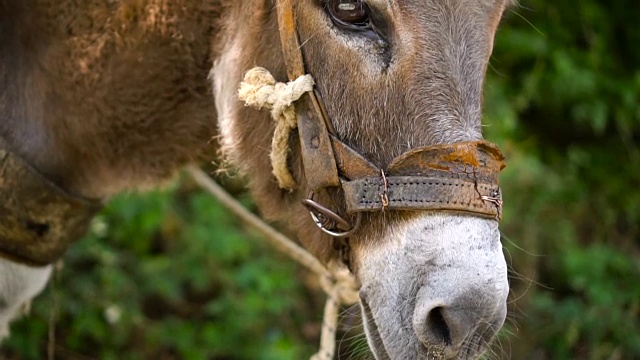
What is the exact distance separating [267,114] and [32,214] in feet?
2.29

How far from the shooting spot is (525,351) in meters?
4.77

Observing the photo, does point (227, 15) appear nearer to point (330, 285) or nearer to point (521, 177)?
point (330, 285)

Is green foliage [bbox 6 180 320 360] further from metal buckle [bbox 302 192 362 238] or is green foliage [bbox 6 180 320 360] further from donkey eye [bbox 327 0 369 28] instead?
donkey eye [bbox 327 0 369 28]

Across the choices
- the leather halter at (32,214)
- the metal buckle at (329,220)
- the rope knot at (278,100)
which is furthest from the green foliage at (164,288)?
the metal buckle at (329,220)

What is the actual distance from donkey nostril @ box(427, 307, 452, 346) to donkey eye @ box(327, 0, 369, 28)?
2.13ft

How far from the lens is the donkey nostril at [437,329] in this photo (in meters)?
1.68

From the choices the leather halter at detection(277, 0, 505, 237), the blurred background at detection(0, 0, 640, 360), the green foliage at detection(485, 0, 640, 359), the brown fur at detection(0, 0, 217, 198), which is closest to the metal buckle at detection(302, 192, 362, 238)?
the leather halter at detection(277, 0, 505, 237)

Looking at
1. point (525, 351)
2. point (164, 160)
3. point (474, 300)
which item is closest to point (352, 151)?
point (474, 300)

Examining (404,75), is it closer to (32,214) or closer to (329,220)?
(329,220)

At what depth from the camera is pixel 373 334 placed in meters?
1.87

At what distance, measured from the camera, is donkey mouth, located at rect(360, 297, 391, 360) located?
185cm

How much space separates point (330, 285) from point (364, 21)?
1.03 metres

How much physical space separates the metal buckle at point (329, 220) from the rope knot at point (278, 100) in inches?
5.6

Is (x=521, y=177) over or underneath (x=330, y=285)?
underneath
